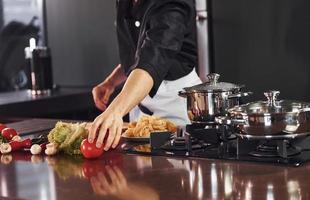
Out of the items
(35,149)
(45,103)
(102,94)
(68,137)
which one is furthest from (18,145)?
(45,103)

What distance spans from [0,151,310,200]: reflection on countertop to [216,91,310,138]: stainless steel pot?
0.09 m

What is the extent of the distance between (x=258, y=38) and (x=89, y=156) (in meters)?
1.71

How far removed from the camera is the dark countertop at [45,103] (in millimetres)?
3029

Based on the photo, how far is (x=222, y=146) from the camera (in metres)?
1.63

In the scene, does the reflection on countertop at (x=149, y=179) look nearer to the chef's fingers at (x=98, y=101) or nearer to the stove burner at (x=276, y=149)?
the stove burner at (x=276, y=149)

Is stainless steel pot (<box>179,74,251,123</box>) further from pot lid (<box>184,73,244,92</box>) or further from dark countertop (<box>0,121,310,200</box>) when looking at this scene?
dark countertop (<box>0,121,310,200</box>)

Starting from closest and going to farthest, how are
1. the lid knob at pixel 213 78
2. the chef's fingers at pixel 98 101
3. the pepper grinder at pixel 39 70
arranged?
the lid knob at pixel 213 78
the chef's fingers at pixel 98 101
the pepper grinder at pixel 39 70

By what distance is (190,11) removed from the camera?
2084 mm

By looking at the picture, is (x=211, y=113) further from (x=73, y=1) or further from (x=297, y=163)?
(x=73, y=1)

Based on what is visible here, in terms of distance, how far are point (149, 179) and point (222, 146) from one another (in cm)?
33

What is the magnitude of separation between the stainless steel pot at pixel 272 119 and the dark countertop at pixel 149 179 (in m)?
0.09

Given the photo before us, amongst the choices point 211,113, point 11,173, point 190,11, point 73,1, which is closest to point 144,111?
point 190,11

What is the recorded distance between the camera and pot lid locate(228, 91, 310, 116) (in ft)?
4.83

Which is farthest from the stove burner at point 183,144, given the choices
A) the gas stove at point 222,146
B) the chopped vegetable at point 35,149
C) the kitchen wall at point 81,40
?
the kitchen wall at point 81,40
